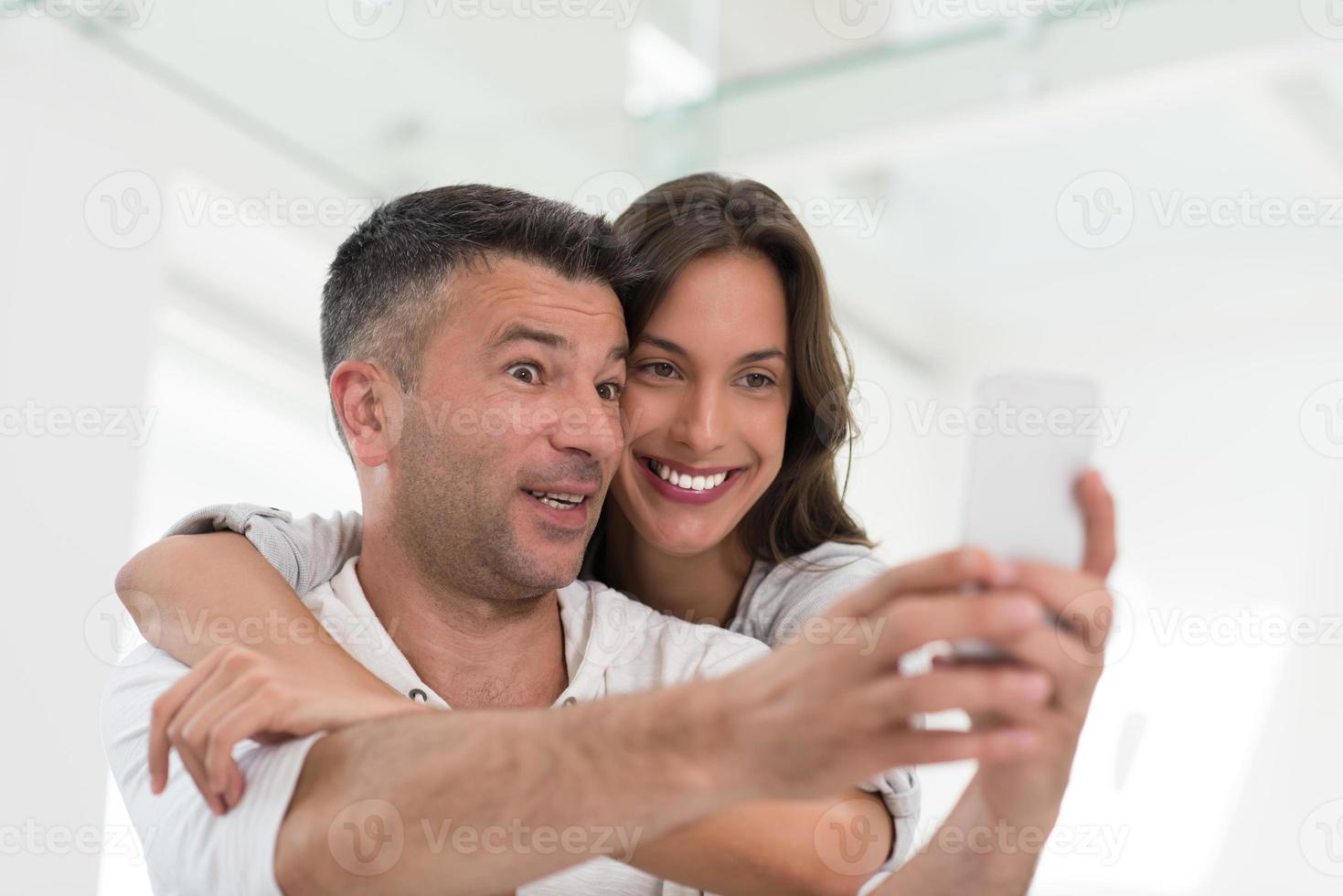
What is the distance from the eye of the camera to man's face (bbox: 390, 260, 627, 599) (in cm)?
159

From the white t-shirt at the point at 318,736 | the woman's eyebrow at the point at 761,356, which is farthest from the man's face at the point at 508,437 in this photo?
the woman's eyebrow at the point at 761,356

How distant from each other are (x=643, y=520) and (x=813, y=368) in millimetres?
338

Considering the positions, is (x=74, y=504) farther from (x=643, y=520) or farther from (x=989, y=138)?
(x=989, y=138)

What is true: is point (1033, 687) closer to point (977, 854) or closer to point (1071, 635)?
point (1071, 635)

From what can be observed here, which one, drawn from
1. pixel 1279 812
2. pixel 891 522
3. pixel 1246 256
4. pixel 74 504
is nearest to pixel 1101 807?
pixel 1279 812

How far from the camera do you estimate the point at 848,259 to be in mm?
4598

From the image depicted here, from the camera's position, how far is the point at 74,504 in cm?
279

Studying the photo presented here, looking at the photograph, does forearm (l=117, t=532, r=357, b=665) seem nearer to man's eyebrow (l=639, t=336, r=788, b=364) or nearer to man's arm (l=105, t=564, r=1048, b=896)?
man's arm (l=105, t=564, r=1048, b=896)

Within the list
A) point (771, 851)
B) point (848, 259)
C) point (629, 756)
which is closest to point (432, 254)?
point (771, 851)

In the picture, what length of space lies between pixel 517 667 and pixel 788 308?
0.66 meters

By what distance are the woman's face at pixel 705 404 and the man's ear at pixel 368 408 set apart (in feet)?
1.03

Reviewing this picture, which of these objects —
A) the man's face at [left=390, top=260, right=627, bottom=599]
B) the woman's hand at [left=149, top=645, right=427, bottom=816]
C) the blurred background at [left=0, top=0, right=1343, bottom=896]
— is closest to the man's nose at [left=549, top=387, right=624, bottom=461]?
the man's face at [left=390, top=260, right=627, bottom=599]

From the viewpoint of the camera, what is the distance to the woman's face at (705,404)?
71.3 inches

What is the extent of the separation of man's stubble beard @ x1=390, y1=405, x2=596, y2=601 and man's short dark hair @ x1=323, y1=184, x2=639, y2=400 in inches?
4.1
